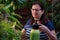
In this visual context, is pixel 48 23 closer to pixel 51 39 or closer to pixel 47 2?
pixel 51 39

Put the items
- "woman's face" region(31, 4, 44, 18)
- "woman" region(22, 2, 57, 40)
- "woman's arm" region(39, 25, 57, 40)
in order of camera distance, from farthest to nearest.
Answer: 1. "woman" region(22, 2, 57, 40)
2. "woman's face" region(31, 4, 44, 18)
3. "woman's arm" region(39, 25, 57, 40)

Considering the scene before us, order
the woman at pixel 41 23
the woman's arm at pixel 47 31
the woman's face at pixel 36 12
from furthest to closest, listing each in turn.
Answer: the woman at pixel 41 23 → the woman's face at pixel 36 12 → the woman's arm at pixel 47 31

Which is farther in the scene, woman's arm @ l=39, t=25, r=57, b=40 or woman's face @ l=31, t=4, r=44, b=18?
woman's face @ l=31, t=4, r=44, b=18

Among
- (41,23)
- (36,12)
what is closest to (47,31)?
(36,12)

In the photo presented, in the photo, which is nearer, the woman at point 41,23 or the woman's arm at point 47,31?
the woman's arm at point 47,31

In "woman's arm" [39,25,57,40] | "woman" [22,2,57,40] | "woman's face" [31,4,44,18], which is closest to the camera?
"woman's arm" [39,25,57,40]

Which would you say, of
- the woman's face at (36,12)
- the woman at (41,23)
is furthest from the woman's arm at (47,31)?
the woman's face at (36,12)

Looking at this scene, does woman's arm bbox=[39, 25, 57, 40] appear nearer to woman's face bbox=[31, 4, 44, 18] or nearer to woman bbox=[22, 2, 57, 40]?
woman bbox=[22, 2, 57, 40]

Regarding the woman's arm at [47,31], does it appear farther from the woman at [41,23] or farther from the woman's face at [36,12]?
the woman's face at [36,12]

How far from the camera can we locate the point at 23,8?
4812mm

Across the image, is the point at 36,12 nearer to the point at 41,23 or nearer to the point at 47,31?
the point at 47,31

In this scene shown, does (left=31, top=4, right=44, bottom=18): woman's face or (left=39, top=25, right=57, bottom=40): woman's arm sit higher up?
(left=31, top=4, right=44, bottom=18): woman's face

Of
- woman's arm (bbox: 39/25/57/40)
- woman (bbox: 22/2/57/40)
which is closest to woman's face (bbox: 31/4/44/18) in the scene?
woman (bbox: 22/2/57/40)

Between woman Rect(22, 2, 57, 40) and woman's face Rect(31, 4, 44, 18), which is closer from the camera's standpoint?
woman's face Rect(31, 4, 44, 18)
